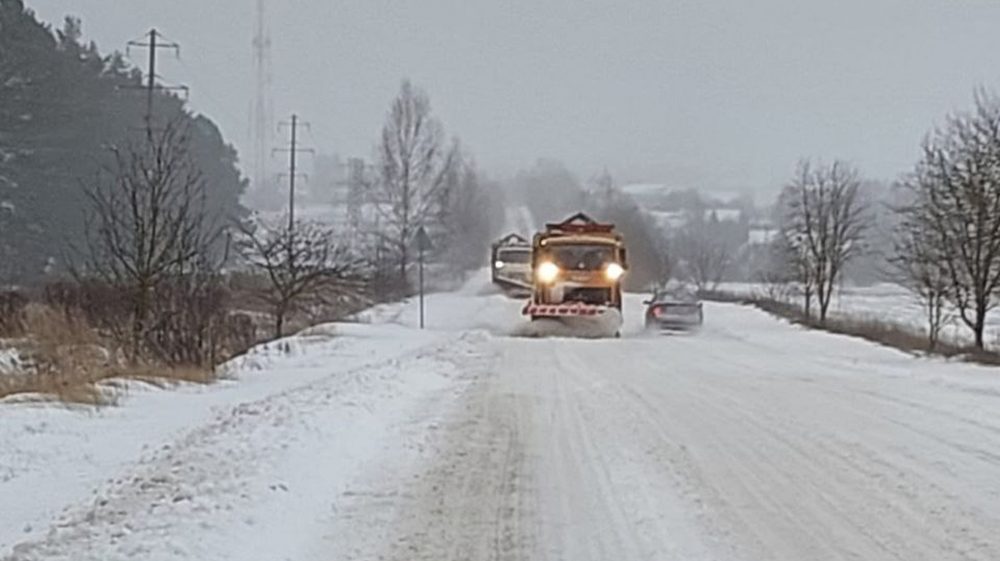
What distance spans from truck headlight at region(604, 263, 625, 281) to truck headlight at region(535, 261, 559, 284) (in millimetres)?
1423

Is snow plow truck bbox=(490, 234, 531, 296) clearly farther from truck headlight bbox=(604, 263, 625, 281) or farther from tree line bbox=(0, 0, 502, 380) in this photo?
truck headlight bbox=(604, 263, 625, 281)

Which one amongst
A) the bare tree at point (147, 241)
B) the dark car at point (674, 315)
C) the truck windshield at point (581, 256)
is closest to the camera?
the bare tree at point (147, 241)

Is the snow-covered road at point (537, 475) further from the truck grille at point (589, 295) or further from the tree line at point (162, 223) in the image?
the truck grille at point (589, 295)

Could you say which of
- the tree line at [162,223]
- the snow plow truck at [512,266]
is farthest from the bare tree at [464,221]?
the snow plow truck at [512,266]

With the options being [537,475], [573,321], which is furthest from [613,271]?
[537,475]

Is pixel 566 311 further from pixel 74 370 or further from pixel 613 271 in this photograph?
pixel 74 370

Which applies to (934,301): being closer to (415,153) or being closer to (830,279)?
(830,279)

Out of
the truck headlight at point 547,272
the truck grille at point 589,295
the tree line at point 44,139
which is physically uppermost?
the tree line at point 44,139

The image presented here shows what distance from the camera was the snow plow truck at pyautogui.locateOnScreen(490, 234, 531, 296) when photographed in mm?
71812

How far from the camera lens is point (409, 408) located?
1616cm

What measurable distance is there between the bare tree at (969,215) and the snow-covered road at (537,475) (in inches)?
494

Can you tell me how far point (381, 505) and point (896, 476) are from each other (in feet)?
13.9

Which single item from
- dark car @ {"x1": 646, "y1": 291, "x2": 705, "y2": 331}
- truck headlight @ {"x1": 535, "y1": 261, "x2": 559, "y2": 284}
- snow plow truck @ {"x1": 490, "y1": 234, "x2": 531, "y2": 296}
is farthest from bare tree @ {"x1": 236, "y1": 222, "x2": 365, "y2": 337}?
snow plow truck @ {"x1": 490, "y1": 234, "x2": 531, "y2": 296}

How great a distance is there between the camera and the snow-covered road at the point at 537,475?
332 inches
